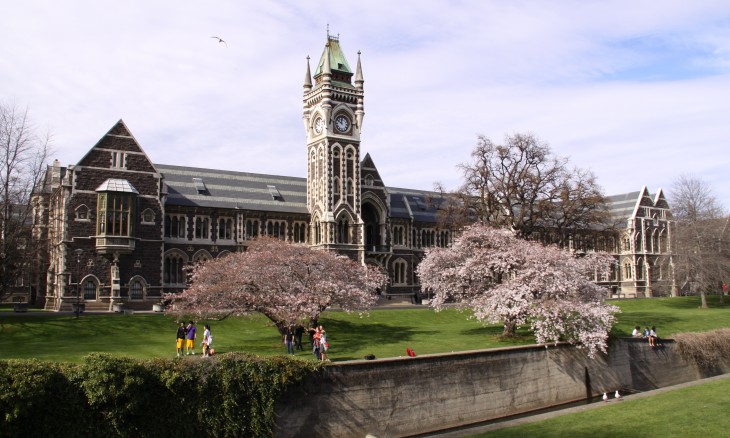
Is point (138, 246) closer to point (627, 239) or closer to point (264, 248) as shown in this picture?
point (264, 248)

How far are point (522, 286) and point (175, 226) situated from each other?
35707 mm

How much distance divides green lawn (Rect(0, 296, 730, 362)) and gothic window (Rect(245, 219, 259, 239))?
18.2 meters

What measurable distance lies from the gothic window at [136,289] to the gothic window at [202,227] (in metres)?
9.41

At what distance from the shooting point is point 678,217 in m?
73.3

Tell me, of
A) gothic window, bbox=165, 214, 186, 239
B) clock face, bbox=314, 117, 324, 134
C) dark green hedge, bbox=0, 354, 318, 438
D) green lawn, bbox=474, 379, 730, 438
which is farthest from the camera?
clock face, bbox=314, 117, 324, 134

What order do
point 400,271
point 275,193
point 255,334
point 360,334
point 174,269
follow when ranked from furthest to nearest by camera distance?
point 400,271 → point 275,193 → point 174,269 → point 360,334 → point 255,334

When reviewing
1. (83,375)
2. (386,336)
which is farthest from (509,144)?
(83,375)

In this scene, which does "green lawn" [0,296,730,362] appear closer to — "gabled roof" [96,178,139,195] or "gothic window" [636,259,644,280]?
"gabled roof" [96,178,139,195]

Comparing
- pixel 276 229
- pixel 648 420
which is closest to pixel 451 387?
pixel 648 420

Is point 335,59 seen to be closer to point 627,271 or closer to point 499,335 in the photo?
point 499,335

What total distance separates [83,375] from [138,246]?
35.9 m

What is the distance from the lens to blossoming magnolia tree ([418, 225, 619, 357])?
35906mm

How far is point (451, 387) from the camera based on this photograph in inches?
1161

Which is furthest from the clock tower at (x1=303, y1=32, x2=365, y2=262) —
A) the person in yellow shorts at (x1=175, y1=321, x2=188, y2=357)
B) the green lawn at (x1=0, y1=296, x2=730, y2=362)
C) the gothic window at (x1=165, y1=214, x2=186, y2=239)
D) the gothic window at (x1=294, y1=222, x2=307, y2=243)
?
the person in yellow shorts at (x1=175, y1=321, x2=188, y2=357)
